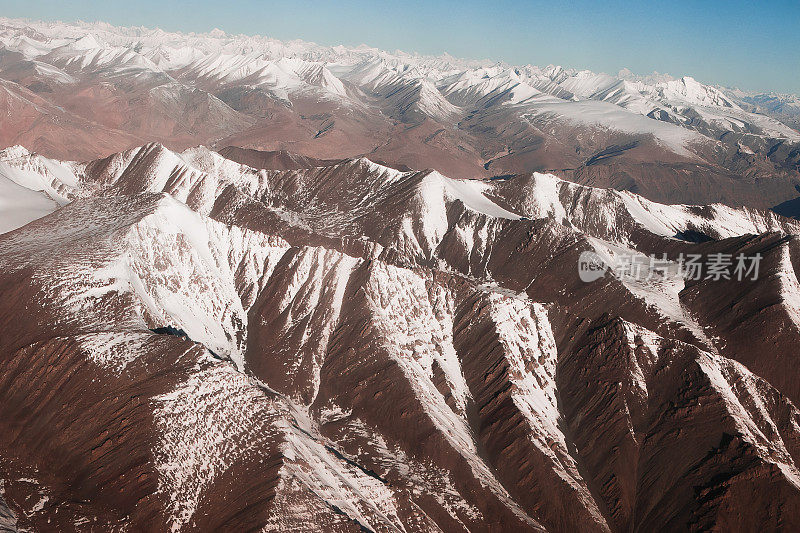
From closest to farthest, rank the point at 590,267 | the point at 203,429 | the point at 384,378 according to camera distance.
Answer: the point at 203,429 < the point at 384,378 < the point at 590,267

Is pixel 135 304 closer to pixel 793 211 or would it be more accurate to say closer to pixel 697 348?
pixel 697 348

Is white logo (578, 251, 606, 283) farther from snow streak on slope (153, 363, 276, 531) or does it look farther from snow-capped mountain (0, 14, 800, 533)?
snow streak on slope (153, 363, 276, 531)

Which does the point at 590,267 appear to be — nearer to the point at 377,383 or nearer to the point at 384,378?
the point at 384,378

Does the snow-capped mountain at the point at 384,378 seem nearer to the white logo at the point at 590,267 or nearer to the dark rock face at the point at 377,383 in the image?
the dark rock face at the point at 377,383

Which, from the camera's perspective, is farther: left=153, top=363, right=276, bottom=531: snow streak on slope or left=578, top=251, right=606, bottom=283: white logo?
left=578, top=251, right=606, bottom=283: white logo

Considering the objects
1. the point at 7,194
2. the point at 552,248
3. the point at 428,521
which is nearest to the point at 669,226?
the point at 552,248

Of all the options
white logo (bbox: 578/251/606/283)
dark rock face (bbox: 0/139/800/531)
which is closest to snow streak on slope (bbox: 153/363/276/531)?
dark rock face (bbox: 0/139/800/531)

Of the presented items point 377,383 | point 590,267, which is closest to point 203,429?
point 377,383
